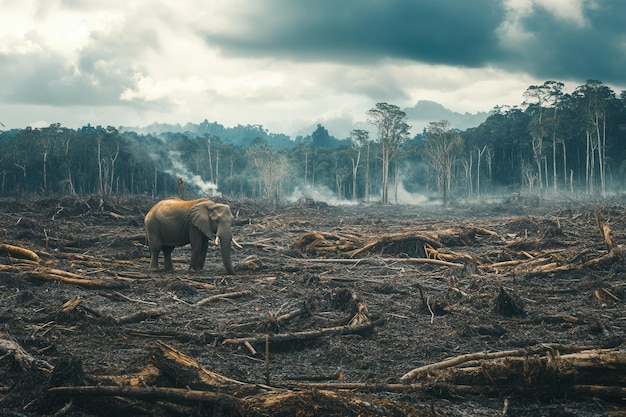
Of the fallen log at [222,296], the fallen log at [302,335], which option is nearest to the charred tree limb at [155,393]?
the fallen log at [302,335]

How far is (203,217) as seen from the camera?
13828 mm

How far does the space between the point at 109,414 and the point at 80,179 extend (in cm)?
8171

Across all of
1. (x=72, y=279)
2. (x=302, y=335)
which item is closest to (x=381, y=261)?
(x=72, y=279)

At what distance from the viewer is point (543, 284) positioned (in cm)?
1205

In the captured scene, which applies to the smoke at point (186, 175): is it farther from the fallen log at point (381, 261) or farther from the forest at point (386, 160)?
the fallen log at point (381, 261)

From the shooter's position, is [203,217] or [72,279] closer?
[72,279]

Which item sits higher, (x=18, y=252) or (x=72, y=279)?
(x=18, y=252)

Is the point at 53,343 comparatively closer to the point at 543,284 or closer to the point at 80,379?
the point at 80,379

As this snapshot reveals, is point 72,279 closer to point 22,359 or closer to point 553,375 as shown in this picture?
point 22,359

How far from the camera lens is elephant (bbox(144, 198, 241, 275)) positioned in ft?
45.2

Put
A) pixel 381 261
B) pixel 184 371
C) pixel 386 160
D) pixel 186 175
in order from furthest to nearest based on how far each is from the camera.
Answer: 1. pixel 186 175
2. pixel 386 160
3. pixel 381 261
4. pixel 184 371

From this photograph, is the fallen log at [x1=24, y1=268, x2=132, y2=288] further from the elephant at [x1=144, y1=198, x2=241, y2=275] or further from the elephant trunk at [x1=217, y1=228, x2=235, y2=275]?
the elephant at [x1=144, y1=198, x2=241, y2=275]

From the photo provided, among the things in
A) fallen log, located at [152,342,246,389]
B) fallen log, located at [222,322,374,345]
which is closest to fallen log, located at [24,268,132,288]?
fallen log, located at [222,322,374,345]

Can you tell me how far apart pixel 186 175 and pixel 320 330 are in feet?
300
